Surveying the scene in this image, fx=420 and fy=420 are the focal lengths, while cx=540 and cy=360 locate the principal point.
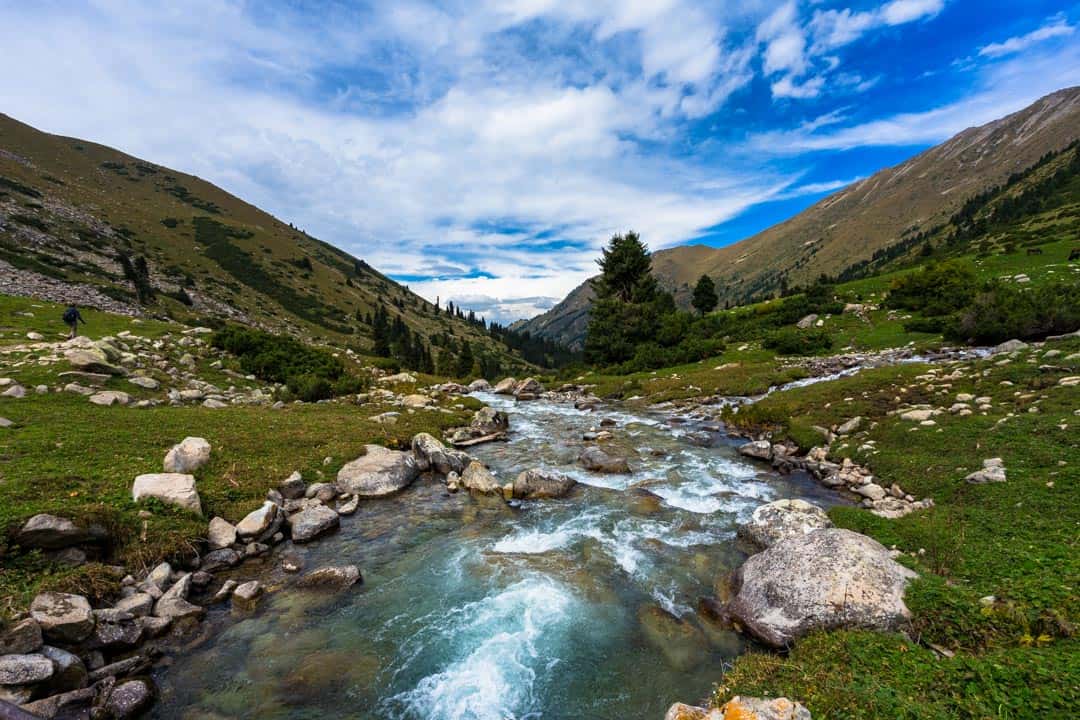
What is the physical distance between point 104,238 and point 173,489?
12963cm

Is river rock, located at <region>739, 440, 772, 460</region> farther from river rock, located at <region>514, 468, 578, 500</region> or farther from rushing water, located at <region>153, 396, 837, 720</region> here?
river rock, located at <region>514, 468, 578, 500</region>

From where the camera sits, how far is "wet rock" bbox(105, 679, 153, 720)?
6.41 m

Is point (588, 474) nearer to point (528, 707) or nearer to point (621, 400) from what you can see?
point (528, 707)

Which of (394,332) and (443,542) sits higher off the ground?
(394,332)

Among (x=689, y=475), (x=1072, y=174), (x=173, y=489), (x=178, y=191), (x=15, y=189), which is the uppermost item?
(x=178, y=191)

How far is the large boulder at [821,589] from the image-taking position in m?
7.30

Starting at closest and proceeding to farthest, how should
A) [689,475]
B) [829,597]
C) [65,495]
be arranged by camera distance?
[829,597], [65,495], [689,475]

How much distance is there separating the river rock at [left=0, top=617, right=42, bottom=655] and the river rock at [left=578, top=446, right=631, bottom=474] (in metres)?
15.6

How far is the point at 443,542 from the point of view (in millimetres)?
12469

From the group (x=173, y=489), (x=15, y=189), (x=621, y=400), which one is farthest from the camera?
(x=15, y=189)

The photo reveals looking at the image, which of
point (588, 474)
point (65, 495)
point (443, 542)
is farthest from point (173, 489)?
point (588, 474)

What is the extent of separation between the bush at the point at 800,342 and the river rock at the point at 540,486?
31558mm

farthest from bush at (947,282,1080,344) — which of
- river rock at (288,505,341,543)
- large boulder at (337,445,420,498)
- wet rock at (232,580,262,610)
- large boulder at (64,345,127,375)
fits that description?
large boulder at (64,345,127,375)

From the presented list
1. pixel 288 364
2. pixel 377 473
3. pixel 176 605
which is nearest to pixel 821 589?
pixel 176 605
